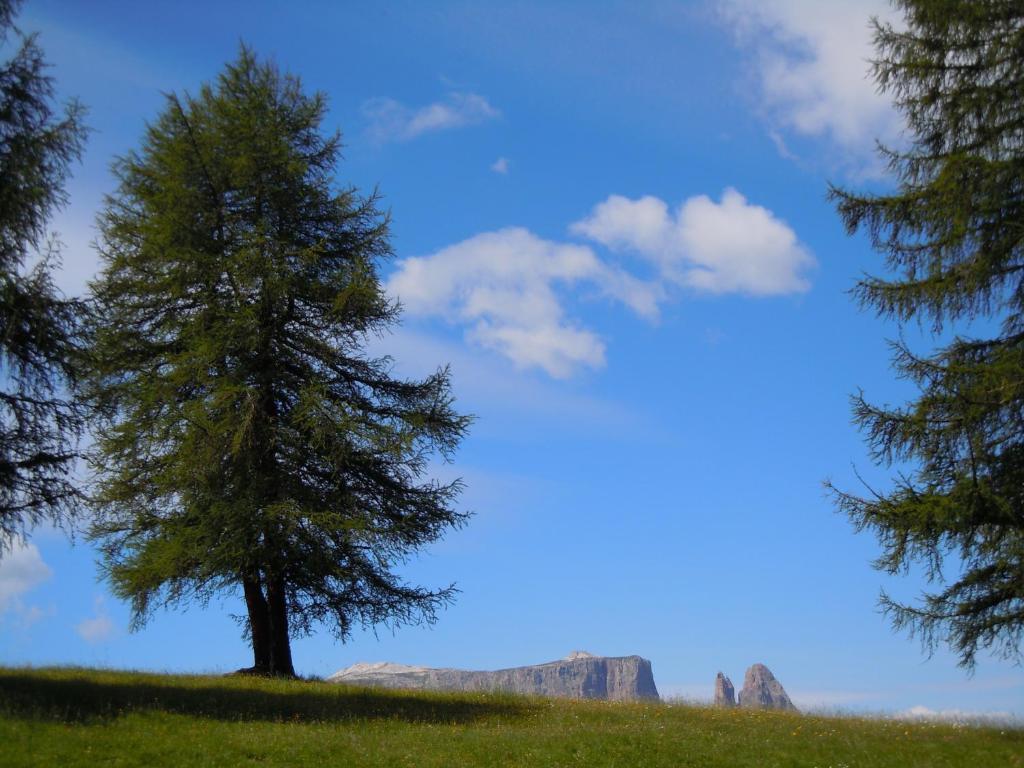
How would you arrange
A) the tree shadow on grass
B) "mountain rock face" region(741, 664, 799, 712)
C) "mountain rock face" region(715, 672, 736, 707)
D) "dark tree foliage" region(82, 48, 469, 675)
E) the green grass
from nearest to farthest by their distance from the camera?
the green grass < the tree shadow on grass < "dark tree foliage" region(82, 48, 469, 675) < "mountain rock face" region(715, 672, 736, 707) < "mountain rock face" region(741, 664, 799, 712)

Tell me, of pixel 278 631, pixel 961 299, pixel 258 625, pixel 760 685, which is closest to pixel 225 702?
pixel 278 631

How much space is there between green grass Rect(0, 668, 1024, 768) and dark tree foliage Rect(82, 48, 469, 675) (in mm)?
2636

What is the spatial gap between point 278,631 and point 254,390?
222 inches

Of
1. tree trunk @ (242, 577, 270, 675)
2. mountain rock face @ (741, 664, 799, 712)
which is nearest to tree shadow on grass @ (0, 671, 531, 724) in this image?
tree trunk @ (242, 577, 270, 675)

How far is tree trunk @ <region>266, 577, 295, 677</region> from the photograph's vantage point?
20.3 meters

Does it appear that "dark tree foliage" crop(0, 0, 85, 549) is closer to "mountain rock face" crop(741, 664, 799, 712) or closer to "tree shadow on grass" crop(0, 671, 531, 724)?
"tree shadow on grass" crop(0, 671, 531, 724)

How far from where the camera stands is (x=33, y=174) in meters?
14.6

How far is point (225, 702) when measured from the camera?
54.1ft

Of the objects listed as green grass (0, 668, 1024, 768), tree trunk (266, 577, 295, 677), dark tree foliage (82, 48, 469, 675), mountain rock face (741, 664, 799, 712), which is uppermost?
dark tree foliage (82, 48, 469, 675)

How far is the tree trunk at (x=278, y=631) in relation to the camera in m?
20.3

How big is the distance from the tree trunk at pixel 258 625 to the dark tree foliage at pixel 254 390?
49 mm

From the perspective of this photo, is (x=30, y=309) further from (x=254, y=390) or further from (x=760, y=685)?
(x=760, y=685)

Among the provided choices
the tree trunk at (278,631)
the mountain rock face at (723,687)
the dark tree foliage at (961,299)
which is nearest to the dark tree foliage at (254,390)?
the tree trunk at (278,631)

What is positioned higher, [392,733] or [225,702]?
[225,702]
